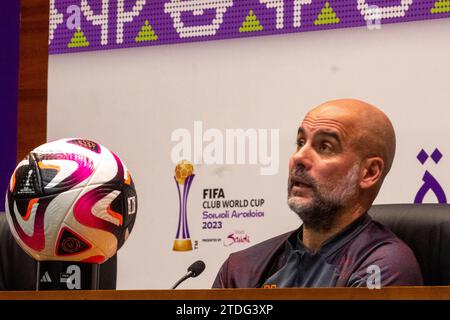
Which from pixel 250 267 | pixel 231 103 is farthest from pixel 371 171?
pixel 231 103

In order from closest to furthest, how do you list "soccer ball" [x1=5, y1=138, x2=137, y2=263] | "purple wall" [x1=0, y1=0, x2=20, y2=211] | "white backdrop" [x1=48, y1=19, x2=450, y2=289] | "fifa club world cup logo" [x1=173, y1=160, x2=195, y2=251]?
"soccer ball" [x1=5, y1=138, x2=137, y2=263]
"white backdrop" [x1=48, y1=19, x2=450, y2=289]
"fifa club world cup logo" [x1=173, y1=160, x2=195, y2=251]
"purple wall" [x1=0, y1=0, x2=20, y2=211]

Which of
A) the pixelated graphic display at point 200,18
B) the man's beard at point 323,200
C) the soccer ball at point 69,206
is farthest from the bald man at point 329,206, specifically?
the soccer ball at point 69,206

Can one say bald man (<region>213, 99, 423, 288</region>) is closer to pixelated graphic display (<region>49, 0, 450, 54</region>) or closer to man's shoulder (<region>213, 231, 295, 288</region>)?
man's shoulder (<region>213, 231, 295, 288</region>)

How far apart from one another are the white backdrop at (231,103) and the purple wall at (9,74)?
153 millimetres

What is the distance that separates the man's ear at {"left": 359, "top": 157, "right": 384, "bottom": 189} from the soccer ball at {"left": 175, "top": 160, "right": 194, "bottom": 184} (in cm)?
93

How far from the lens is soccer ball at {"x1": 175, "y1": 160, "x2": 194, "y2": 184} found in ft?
10.1

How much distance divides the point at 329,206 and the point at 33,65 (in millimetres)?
1566

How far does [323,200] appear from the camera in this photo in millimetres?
2297

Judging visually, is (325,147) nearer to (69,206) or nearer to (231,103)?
(231,103)

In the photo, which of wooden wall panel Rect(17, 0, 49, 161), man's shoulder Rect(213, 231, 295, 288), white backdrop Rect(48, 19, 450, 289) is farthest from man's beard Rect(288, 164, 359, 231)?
wooden wall panel Rect(17, 0, 49, 161)

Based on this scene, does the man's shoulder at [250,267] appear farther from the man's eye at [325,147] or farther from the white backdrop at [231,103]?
the white backdrop at [231,103]

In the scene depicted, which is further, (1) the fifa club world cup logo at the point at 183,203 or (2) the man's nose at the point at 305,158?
(1) the fifa club world cup logo at the point at 183,203

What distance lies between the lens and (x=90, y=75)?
10.7 feet

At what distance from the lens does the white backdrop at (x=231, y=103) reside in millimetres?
2727
